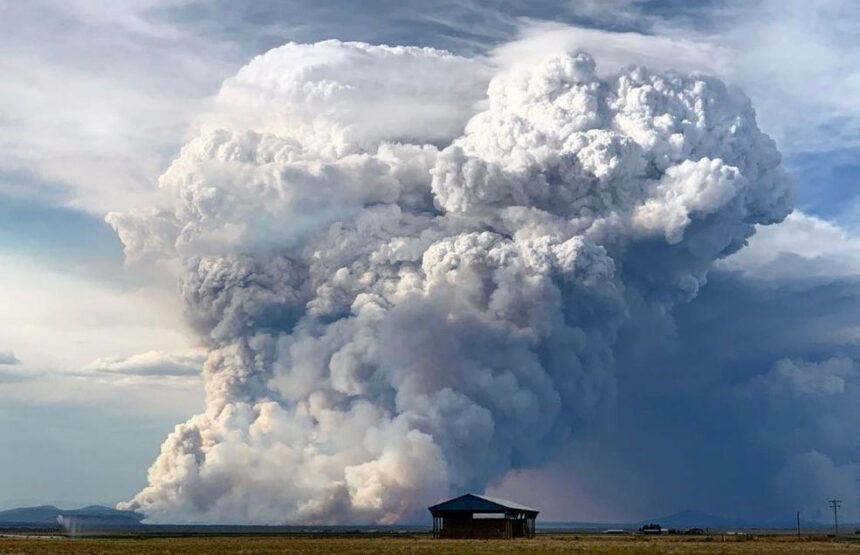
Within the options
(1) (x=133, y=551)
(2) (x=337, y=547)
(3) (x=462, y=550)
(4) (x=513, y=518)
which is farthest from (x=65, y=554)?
(4) (x=513, y=518)

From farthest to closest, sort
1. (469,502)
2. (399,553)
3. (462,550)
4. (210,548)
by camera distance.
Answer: (469,502)
(210,548)
(462,550)
(399,553)

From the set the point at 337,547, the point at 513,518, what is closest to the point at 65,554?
the point at 337,547

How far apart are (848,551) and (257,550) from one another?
125 feet

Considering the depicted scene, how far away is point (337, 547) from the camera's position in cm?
7650

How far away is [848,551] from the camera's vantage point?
75250 millimetres

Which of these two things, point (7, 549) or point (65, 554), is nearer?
point (65, 554)

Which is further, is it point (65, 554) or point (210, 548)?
point (210, 548)

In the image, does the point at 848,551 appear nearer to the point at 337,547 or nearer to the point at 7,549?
the point at 337,547

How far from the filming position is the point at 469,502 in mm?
103625

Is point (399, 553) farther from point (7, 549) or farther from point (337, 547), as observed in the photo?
point (7, 549)

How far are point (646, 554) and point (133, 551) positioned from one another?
105 ft

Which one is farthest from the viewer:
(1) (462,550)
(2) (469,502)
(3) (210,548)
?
(2) (469,502)

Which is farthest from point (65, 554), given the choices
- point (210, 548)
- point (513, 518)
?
point (513, 518)

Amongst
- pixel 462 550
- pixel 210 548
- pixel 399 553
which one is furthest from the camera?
pixel 210 548
